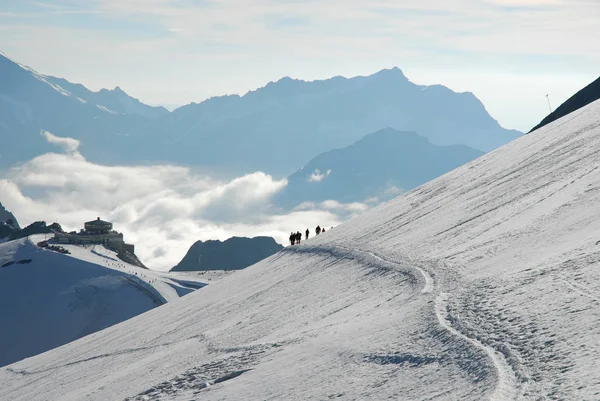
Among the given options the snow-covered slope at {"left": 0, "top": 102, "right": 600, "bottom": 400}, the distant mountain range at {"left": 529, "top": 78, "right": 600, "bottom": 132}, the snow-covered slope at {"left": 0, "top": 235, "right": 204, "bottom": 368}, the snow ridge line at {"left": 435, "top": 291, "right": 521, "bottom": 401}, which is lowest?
the snow ridge line at {"left": 435, "top": 291, "right": 521, "bottom": 401}

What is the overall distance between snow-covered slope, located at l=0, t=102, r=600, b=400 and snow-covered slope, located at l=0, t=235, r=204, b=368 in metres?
41.1

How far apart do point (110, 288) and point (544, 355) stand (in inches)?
3240

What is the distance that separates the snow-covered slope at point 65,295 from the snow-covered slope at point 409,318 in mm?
41076

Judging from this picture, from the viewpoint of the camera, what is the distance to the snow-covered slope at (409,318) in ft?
58.9

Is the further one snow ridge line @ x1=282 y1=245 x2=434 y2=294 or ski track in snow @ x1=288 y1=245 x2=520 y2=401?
snow ridge line @ x1=282 y1=245 x2=434 y2=294

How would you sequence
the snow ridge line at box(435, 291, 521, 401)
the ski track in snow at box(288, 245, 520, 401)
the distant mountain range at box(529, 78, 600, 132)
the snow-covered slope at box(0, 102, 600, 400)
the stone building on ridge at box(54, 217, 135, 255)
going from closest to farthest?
the snow ridge line at box(435, 291, 521, 401), the ski track in snow at box(288, 245, 520, 401), the snow-covered slope at box(0, 102, 600, 400), the distant mountain range at box(529, 78, 600, 132), the stone building on ridge at box(54, 217, 135, 255)

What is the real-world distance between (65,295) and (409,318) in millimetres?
77253

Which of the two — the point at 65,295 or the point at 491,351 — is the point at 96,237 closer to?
the point at 65,295

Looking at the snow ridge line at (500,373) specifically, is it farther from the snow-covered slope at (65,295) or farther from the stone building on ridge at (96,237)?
the stone building on ridge at (96,237)

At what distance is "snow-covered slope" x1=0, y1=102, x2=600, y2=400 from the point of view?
17953 mm

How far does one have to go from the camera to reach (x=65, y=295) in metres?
94.0

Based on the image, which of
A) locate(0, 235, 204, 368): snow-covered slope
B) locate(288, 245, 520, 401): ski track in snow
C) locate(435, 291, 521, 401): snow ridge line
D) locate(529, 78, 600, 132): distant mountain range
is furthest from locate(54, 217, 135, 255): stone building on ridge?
locate(435, 291, 521, 401): snow ridge line

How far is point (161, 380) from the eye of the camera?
25.4 metres

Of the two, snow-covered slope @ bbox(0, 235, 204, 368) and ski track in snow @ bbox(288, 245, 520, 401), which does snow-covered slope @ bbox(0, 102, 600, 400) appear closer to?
ski track in snow @ bbox(288, 245, 520, 401)
